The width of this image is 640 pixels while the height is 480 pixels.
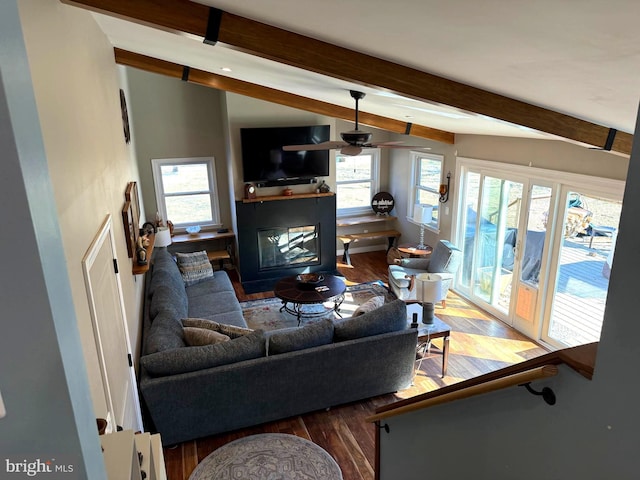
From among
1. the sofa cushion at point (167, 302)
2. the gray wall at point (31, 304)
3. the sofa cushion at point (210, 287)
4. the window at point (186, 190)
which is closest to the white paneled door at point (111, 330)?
the sofa cushion at point (167, 302)

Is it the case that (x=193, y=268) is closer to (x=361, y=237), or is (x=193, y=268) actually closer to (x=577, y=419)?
(x=361, y=237)

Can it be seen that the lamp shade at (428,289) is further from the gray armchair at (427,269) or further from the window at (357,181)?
the window at (357,181)

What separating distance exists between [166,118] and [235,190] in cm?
170

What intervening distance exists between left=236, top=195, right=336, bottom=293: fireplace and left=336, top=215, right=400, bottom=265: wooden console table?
0.52 meters

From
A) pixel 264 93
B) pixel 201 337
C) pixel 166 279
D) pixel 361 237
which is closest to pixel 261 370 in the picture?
pixel 201 337

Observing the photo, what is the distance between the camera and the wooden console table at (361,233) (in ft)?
26.0

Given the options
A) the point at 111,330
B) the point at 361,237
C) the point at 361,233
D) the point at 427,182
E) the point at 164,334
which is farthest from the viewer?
the point at 361,233

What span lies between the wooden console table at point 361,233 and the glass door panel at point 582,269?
12.1 ft

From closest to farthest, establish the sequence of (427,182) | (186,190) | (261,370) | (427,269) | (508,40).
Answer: (508,40)
(261,370)
(427,269)
(186,190)
(427,182)

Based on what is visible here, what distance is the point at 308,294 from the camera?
18.0 ft

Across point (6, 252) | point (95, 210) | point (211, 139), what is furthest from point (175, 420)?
point (211, 139)

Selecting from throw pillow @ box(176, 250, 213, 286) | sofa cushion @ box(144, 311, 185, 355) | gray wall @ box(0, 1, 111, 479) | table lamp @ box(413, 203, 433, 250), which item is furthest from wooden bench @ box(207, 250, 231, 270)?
gray wall @ box(0, 1, 111, 479)

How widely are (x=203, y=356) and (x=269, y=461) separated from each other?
3.30ft

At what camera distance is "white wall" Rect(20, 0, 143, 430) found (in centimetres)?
166
